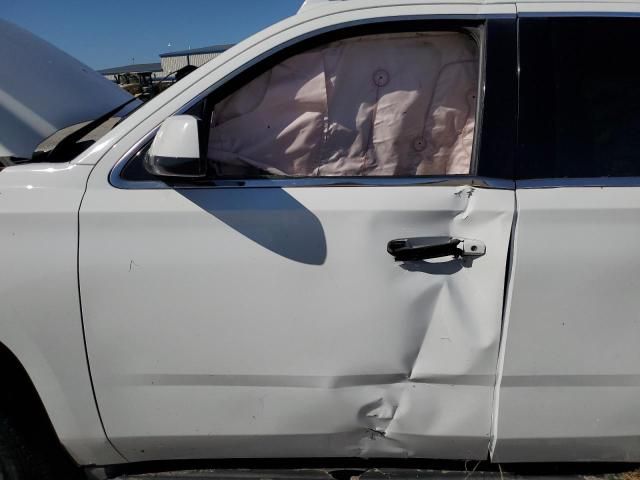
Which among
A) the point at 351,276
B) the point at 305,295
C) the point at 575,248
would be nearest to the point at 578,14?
the point at 575,248

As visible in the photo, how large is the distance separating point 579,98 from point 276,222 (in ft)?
3.60

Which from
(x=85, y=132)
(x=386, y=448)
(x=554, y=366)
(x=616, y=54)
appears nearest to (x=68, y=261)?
(x=85, y=132)

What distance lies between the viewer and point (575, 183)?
1.68 metres

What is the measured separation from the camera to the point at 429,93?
1.91m

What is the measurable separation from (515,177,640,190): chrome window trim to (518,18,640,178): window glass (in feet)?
0.06

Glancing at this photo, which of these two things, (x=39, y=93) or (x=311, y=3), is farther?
(x=39, y=93)

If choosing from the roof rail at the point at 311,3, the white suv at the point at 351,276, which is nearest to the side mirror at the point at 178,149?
the white suv at the point at 351,276

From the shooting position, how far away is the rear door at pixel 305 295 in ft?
5.48

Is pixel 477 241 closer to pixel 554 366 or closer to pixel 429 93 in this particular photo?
pixel 554 366

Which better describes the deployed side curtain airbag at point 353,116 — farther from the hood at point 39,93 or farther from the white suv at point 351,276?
the hood at point 39,93

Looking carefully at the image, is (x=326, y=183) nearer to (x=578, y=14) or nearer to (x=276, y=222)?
(x=276, y=222)

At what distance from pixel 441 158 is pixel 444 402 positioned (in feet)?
2.84

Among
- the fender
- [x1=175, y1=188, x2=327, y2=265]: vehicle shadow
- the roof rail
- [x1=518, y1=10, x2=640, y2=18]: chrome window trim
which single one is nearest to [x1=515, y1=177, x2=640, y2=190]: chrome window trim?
[x1=518, y1=10, x2=640, y2=18]: chrome window trim

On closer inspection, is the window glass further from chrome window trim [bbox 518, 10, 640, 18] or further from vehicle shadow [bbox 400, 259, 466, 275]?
vehicle shadow [bbox 400, 259, 466, 275]
